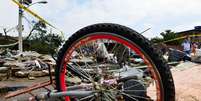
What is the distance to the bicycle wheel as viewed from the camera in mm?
2883

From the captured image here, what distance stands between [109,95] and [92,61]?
0.51 meters

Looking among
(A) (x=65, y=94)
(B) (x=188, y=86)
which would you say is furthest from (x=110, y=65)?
(B) (x=188, y=86)

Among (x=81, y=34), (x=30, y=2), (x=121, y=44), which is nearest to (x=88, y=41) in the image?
(x=81, y=34)

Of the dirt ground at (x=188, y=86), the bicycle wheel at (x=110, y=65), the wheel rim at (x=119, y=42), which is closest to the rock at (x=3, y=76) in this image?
the dirt ground at (x=188, y=86)

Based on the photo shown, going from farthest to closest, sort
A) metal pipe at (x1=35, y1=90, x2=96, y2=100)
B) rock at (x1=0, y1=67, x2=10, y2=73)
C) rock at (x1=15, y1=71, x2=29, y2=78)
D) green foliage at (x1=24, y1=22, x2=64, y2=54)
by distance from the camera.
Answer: rock at (x1=15, y1=71, x2=29, y2=78), rock at (x1=0, y1=67, x2=10, y2=73), green foliage at (x1=24, y1=22, x2=64, y2=54), metal pipe at (x1=35, y1=90, x2=96, y2=100)

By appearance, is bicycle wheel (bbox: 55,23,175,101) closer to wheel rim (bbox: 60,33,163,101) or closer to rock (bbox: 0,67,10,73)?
wheel rim (bbox: 60,33,163,101)

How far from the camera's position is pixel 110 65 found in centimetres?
369

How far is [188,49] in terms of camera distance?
49.3 ft

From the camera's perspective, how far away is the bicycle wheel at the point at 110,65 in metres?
2.88

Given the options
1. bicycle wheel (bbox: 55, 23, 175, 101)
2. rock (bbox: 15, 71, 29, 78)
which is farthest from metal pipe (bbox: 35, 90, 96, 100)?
rock (bbox: 15, 71, 29, 78)

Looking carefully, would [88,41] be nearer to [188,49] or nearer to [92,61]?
[92,61]

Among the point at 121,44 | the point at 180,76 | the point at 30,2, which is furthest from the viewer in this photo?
the point at 30,2

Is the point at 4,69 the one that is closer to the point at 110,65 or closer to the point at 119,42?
the point at 110,65

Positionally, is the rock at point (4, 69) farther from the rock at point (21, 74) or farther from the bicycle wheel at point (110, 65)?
the bicycle wheel at point (110, 65)
